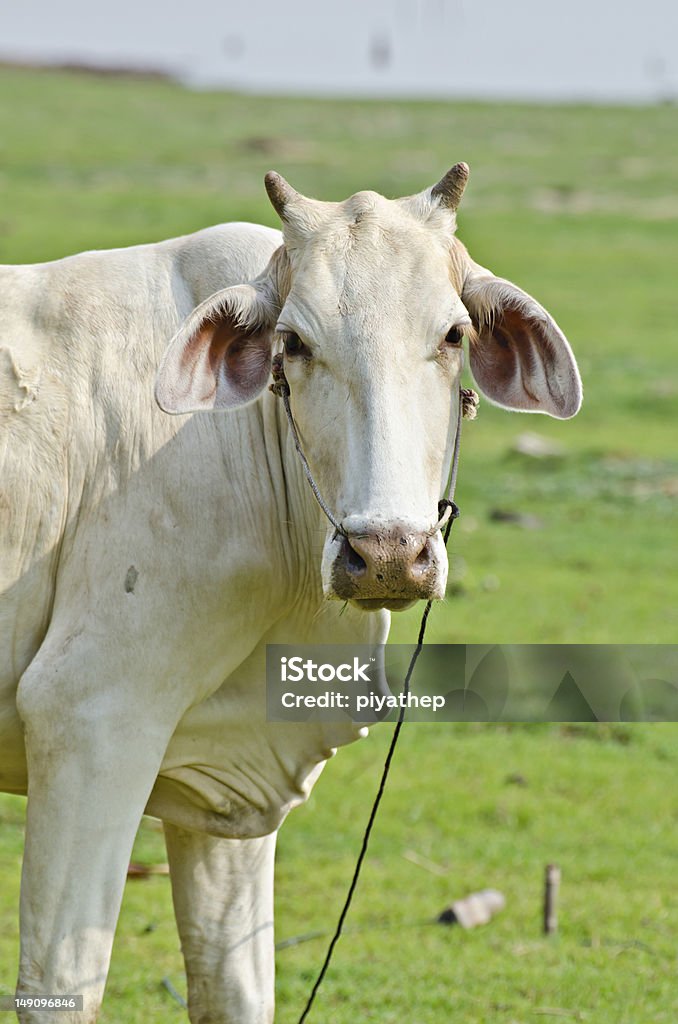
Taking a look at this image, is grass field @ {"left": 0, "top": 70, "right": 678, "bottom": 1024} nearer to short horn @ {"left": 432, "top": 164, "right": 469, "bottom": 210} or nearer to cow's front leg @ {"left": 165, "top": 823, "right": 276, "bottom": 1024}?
cow's front leg @ {"left": 165, "top": 823, "right": 276, "bottom": 1024}

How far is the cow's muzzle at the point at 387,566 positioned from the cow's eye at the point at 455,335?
496mm

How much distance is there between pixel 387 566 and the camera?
10.2ft

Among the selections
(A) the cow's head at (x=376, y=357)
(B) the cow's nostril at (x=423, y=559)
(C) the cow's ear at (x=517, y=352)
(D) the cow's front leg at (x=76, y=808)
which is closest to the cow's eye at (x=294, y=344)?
(A) the cow's head at (x=376, y=357)

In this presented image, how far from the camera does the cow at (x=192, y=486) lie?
345 cm

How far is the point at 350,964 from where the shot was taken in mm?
5480

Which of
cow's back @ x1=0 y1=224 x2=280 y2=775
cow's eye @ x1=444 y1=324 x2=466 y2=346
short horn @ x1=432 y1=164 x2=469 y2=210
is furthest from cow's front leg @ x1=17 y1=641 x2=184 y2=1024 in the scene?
short horn @ x1=432 y1=164 x2=469 y2=210

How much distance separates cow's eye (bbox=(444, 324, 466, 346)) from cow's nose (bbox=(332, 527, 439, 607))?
0.55m

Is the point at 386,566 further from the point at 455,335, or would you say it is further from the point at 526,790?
A: the point at 526,790

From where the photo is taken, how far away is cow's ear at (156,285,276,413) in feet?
11.7

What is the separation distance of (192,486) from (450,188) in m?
0.97
